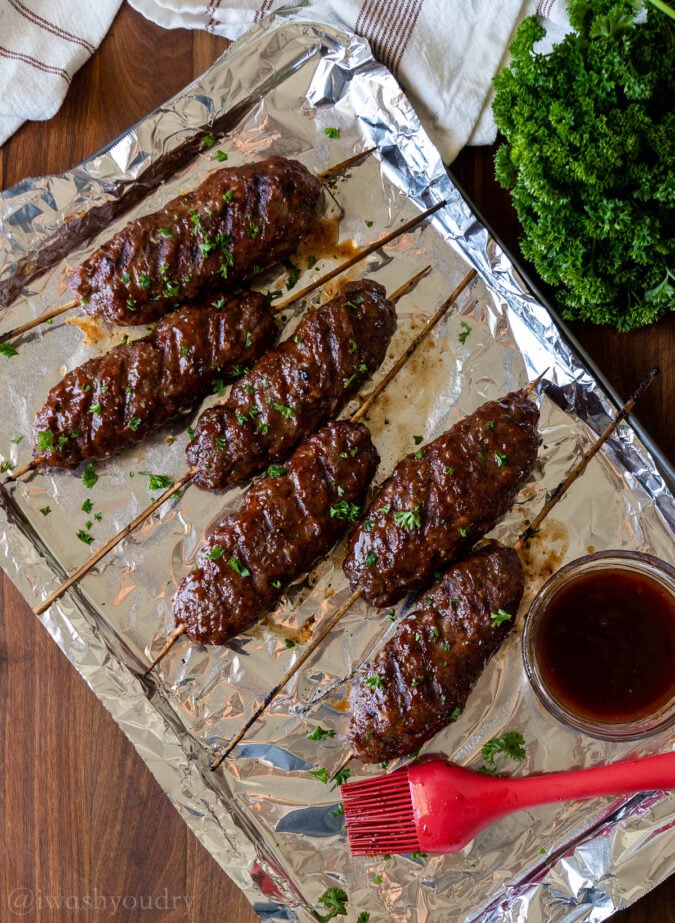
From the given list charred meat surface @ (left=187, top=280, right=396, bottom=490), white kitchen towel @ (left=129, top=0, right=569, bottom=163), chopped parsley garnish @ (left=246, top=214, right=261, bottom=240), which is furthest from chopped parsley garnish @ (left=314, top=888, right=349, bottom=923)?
white kitchen towel @ (left=129, top=0, right=569, bottom=163)

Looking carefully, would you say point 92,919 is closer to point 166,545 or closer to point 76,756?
point 76,756

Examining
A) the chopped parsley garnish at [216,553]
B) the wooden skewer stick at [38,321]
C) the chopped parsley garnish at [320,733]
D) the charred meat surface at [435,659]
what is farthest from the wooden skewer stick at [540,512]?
the wooden skewer stick at [38,321]

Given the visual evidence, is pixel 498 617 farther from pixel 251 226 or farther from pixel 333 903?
pixel 251 226

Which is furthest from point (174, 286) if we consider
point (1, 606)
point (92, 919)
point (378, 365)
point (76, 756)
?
point (92, 919)

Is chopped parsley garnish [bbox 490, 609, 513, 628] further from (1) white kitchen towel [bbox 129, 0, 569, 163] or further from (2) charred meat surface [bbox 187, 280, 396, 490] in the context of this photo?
(1) white kitchen towel [bbox 129, 0, 569, 163]

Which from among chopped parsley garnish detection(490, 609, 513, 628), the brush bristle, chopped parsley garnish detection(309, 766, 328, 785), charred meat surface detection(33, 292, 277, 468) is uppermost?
charred meat surface detection(33, 292, 277, 468)

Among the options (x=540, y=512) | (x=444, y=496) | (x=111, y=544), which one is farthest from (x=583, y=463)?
(x=111, y=544)

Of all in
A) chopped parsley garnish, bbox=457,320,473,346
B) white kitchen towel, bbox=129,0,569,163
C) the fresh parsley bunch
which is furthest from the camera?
chopped parsley garnish, bbox=457,320,473,346
